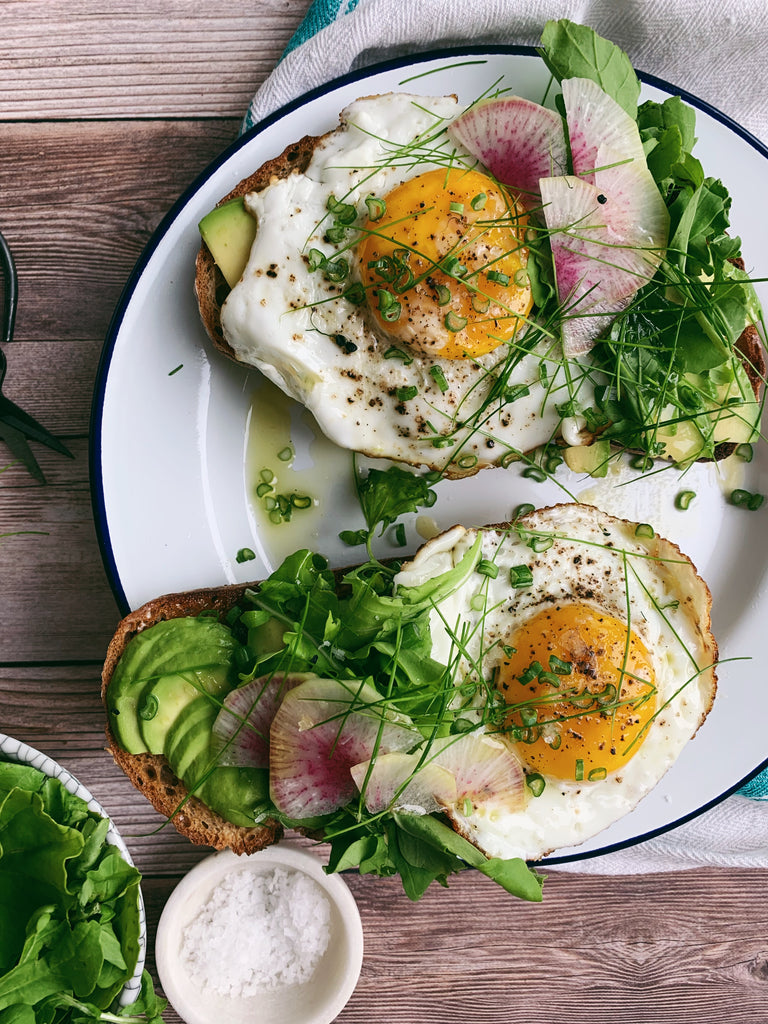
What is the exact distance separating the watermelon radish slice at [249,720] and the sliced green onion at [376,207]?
132cm

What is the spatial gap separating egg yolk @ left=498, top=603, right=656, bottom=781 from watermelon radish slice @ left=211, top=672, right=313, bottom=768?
0.63 metres

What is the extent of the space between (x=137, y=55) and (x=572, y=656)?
2.41 metres

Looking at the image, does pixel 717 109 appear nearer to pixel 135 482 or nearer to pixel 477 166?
pixel 477 166

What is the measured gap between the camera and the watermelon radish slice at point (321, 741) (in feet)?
7.59

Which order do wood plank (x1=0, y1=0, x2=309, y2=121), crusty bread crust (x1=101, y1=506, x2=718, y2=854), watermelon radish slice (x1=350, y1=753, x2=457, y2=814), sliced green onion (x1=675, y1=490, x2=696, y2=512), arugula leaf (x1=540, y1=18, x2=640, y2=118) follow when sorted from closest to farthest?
watermelon radish slice (x1=350, y1=753, x2=457, y2=814) < arugula leaf (x1=540, y1=18, x2=640, y2=118) < crusty bread crust (x1=101, y1=506, x2=718, y2=854) < wood plank (x1=0, y1=0, x2=309, y2=121) < sliced green onion (x1=675, y1=490, x2=696, y2=512)

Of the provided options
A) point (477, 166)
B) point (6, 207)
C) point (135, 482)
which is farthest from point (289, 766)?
point (6, 207)

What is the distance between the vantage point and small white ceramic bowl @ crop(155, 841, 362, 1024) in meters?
2.65

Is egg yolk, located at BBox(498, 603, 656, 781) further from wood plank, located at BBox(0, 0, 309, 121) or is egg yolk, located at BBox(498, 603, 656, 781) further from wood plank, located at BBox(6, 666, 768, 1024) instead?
wood plank, located at BBox(0, 0, 309, 121)

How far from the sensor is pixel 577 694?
236 cm

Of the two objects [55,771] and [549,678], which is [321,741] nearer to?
[549,678]

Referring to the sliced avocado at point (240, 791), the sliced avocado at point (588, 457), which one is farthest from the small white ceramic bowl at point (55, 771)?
the sliced avocado at point (588, 457)

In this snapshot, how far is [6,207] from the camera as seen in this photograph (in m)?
2.81

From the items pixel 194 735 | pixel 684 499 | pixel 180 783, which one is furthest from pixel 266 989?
pixel 684 499

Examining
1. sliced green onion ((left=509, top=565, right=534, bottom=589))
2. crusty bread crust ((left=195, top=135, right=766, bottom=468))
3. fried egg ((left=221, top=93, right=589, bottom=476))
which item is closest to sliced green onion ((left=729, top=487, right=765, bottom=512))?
crusty bread crust ((left=195, top=135, right=766, bottom=468))
